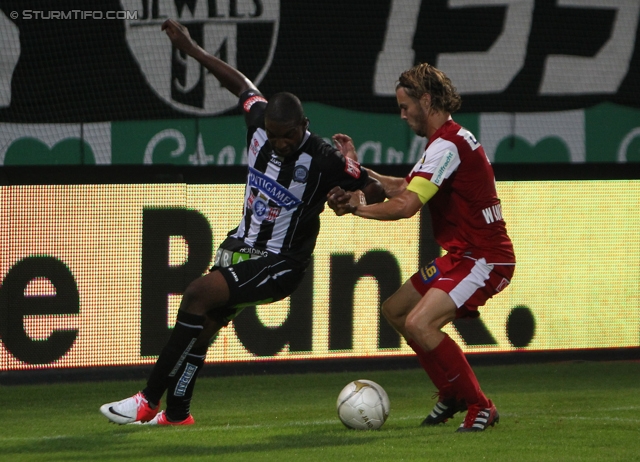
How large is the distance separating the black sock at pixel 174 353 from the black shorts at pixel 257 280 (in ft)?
0.60

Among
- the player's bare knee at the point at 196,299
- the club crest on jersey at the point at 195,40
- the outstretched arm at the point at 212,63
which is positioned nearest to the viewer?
the player's bare knee at the point at 196,299

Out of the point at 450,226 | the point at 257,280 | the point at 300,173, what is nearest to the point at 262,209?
the point at 300,173

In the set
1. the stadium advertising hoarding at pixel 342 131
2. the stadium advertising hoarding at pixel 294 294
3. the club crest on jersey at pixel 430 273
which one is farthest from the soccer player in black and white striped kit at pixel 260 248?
the stadium advertising hoarding at pixel 342 131

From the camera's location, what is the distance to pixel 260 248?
541cm

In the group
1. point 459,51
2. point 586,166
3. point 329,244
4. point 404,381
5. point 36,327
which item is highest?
point 459,51

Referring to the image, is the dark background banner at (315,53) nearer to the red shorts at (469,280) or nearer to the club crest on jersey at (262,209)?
the club crest on jersey at (262,209)

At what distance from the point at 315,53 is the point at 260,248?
22.4ft

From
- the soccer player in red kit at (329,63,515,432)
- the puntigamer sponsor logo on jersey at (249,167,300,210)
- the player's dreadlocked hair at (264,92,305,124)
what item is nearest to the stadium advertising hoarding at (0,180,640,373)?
the puntigamer sponsor logo on jersey at (249,167,300,210)

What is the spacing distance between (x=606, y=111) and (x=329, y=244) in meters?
6.11

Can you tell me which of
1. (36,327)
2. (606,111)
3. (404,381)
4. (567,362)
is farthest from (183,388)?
(606,111)

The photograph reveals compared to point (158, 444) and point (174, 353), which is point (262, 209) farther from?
point (158, 444)

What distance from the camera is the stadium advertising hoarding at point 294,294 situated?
7.12m

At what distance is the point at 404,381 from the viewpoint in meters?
7.57

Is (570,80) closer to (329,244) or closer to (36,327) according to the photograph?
(329,244)
